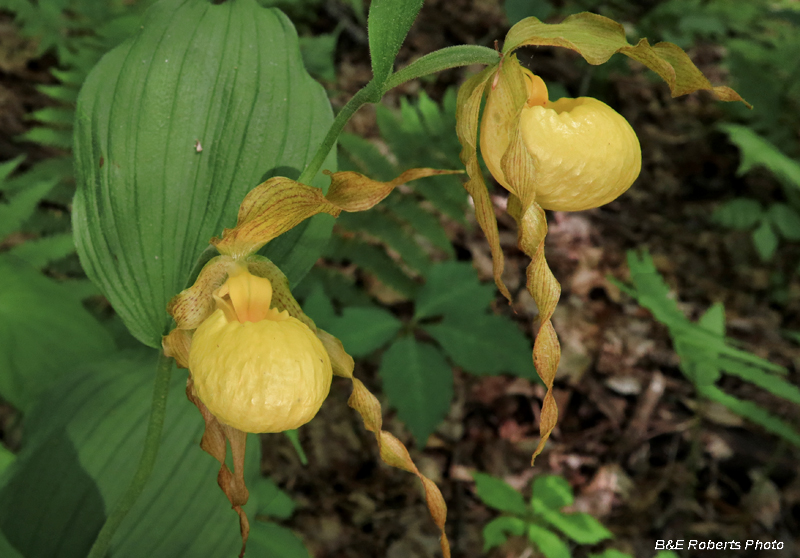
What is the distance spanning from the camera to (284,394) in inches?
34.2

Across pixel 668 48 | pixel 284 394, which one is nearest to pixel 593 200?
pixel 668 48

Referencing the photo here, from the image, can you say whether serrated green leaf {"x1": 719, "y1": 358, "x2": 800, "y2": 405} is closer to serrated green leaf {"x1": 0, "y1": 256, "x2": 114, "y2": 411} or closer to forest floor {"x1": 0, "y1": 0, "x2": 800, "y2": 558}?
forest floor {"x1": 0, "y1": 0, "x2": 800, "y2": 558}

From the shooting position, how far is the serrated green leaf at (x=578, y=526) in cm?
169

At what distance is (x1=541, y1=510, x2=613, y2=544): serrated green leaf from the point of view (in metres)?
1.69

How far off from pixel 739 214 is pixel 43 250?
3372 millimetres

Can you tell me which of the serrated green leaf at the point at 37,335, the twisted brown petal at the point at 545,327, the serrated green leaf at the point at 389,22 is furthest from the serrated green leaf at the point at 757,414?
the serrated green leaf at the point at 37,335

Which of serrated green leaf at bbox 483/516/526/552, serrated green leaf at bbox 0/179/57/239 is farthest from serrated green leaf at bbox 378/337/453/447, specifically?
serrated green leaf at bbox 0/179/57/239

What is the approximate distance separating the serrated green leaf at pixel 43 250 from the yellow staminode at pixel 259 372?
1.21 metres

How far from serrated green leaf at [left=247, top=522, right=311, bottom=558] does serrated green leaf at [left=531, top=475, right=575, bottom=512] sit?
0.79 meters

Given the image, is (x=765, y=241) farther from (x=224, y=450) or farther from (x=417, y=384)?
(x=224, y=450)

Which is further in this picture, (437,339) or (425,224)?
(425,224)

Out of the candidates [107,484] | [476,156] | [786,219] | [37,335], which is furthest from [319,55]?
[786,219]

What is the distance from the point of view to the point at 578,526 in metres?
1.74

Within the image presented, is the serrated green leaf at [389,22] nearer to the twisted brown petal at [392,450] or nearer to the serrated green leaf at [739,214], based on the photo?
the twisted brown petal at [392,450]
